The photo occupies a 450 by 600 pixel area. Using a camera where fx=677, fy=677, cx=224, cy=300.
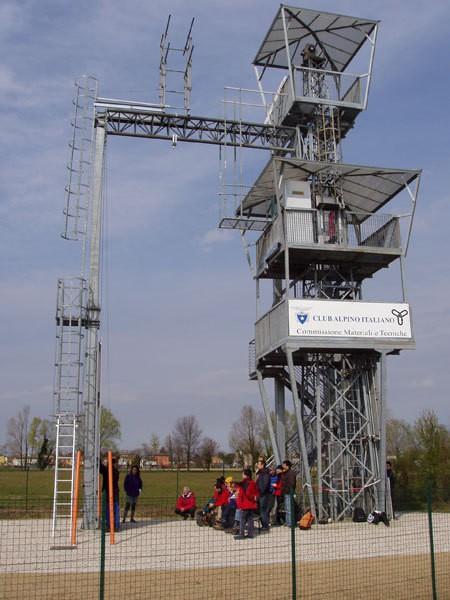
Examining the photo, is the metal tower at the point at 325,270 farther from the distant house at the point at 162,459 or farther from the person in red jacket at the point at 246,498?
the distant house at the point at 162,459

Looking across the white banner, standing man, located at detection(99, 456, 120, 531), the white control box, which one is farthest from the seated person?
the white control box

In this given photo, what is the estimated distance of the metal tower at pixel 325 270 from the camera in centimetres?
2119

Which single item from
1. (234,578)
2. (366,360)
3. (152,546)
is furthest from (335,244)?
(234,578)

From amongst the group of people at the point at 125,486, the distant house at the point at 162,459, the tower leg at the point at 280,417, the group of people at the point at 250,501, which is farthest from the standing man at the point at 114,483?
the distant house at the point at 162,459

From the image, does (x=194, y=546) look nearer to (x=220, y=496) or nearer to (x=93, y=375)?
(x=220, y=496)

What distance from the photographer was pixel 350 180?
75.9 ft

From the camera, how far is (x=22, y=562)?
13.1m

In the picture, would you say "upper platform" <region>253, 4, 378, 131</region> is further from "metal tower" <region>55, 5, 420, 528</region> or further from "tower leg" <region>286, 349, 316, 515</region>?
"tower leg" <region>286, 349, 316, 515</region>

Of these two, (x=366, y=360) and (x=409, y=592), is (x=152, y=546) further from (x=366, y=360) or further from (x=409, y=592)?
(x=366, y=360)

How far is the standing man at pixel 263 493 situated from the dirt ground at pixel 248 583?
5091 millimetres

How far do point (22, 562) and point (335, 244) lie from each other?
44.9 feet

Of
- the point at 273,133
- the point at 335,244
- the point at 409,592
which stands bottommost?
the point at 409,592

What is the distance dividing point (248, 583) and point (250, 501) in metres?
5.35

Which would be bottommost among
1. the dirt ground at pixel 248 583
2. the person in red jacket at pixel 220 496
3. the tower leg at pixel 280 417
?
the dirt ground at pixel 248 583
